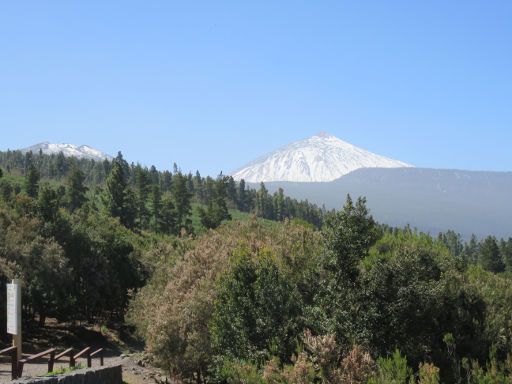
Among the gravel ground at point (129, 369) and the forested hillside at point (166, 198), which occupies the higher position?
the forested hillside at point (166, 198)

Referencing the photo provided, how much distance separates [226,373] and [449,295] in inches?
334

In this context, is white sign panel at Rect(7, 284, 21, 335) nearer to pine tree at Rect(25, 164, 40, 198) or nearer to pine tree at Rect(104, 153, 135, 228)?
pine tree at Rect(104, 153, 135, 228)

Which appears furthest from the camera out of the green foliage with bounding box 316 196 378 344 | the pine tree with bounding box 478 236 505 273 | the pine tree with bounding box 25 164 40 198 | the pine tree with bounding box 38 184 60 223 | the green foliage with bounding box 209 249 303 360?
the pine tree with bounding box 478 236 505 273

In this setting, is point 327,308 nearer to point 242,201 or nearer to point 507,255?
point 507,255

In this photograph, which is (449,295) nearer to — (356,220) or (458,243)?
(356,220)

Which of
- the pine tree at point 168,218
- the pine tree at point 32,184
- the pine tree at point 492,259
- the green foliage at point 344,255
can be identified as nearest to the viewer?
the green foliage at point 344,255

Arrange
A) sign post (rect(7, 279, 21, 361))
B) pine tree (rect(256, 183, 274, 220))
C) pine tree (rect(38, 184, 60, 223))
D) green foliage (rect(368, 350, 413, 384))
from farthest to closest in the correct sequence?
pine tree (rect(256, 183, 274, 220)) < pine tree (rect(38, 184, 60, 223)) < green foliage (rect(368, 350, 413, 384)) < sign post (rect(7, 279, 21, 361))

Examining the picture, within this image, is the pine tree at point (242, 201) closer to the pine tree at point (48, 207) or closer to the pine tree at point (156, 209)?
the pine tree at point (156, 209)

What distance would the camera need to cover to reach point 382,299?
17844mm

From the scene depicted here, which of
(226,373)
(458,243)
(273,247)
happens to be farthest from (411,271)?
(458,243)

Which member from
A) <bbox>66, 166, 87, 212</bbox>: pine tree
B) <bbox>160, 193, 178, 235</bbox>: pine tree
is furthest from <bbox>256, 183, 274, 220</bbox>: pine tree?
<bbox>66, 166, 87, 212</bbox>: pine tree

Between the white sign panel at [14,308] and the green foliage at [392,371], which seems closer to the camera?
the white sign panel at [14,308]

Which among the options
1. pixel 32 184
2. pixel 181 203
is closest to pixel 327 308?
pixel 32 184

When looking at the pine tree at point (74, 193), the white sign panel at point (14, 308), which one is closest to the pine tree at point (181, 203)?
the pine tree at point (74, 193)
